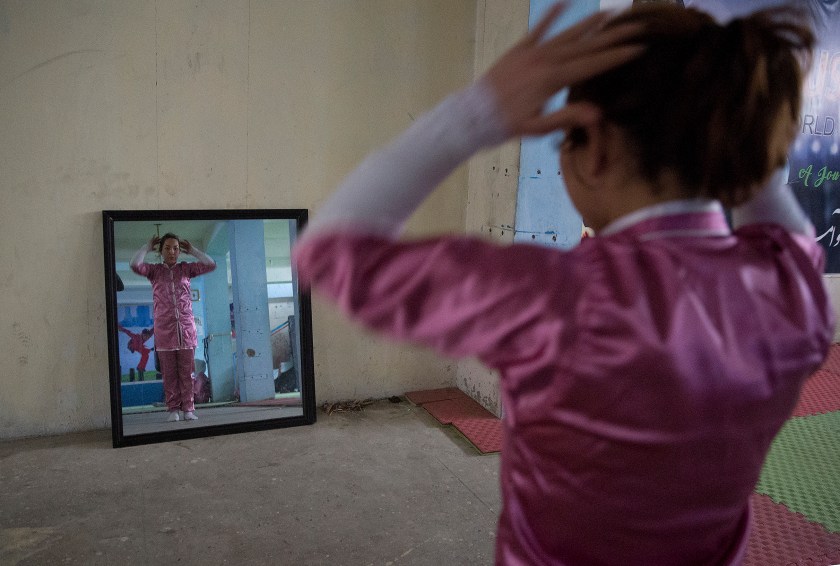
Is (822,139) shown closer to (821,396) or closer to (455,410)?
(821,396)

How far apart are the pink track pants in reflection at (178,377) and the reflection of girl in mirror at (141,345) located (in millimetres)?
74

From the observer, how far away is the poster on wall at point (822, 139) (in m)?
4.74

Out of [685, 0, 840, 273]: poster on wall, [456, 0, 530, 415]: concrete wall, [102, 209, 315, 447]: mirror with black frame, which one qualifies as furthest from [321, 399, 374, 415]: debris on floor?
[685, 0, 840, 273]: poster on wall

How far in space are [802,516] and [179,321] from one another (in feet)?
10.1

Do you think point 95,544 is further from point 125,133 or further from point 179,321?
point 125,133

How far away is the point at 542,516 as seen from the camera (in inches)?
32.2

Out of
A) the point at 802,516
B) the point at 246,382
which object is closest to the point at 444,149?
the point at 802,516

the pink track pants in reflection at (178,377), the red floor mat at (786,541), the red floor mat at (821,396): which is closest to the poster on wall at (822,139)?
the red floor mat at (821,396)

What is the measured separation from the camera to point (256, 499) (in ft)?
8.90

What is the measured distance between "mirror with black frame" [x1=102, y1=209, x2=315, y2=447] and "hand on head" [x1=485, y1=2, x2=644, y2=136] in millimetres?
2951

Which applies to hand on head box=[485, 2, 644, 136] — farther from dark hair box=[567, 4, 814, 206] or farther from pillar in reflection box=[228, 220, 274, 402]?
pillar in reflection box=[228, 220, 274, 402]

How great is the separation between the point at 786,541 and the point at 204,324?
2878 millimetres

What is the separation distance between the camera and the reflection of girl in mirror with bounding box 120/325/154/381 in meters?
3.25

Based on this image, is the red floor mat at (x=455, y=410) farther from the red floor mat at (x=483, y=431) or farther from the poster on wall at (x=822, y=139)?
the poster on wall at (x=822, y=139)
